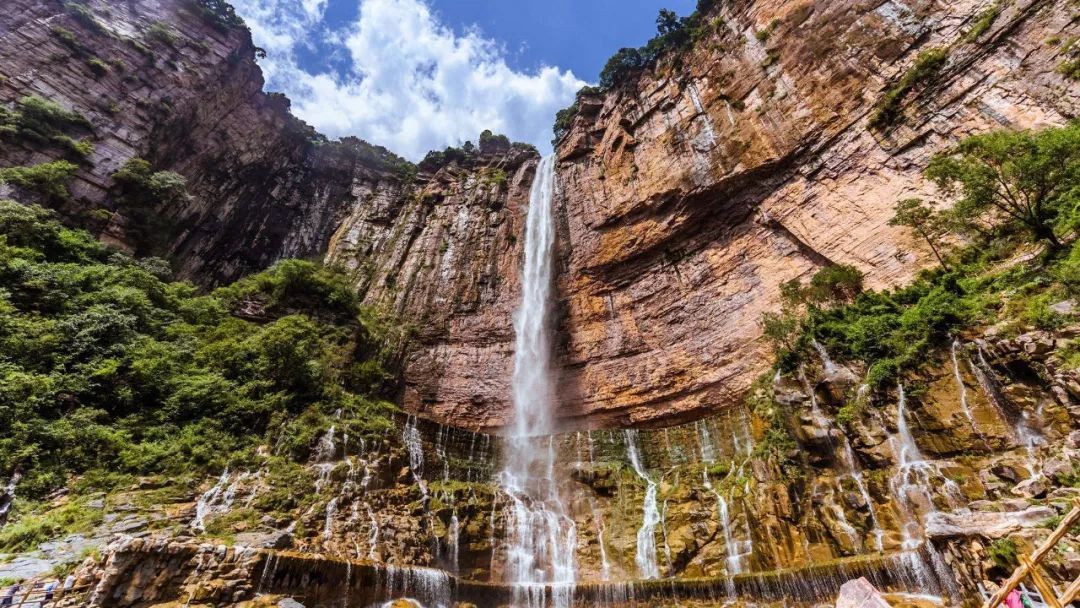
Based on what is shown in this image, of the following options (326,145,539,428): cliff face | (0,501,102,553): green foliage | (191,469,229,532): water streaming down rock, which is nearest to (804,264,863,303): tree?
(326,145,539,428): cliff face

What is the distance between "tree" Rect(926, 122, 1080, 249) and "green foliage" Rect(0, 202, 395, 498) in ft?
62.8

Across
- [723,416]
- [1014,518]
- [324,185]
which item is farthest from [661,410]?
[324,185]

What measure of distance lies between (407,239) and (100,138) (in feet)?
52.2

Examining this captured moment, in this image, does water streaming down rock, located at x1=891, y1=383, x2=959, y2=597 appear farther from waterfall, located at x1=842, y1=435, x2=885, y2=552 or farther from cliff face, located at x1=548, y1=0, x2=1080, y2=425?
cliff face, located at x1=548, y1=0, x2=1080, y2=425

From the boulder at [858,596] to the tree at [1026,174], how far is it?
12055 millimetres

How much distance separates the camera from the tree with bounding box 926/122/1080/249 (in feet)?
39.0

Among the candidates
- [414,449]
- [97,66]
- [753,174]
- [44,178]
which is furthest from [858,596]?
[97,66]

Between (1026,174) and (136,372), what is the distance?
2416 cm

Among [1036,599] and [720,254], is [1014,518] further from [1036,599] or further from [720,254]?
[720,254]

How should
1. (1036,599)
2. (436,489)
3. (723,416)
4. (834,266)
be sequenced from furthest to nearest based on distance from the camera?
(723,416), (834,266), (436,489), (1036,599)

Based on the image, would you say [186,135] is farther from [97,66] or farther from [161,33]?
[161,33]

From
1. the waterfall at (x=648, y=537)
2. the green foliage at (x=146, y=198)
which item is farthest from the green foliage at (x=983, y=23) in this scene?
the green foliage at (x=146, y=198)

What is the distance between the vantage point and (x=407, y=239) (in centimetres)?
3325

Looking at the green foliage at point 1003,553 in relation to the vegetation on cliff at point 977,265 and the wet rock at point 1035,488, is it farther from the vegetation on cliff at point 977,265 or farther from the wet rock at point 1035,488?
the vegetation on cliff at point 977,265
